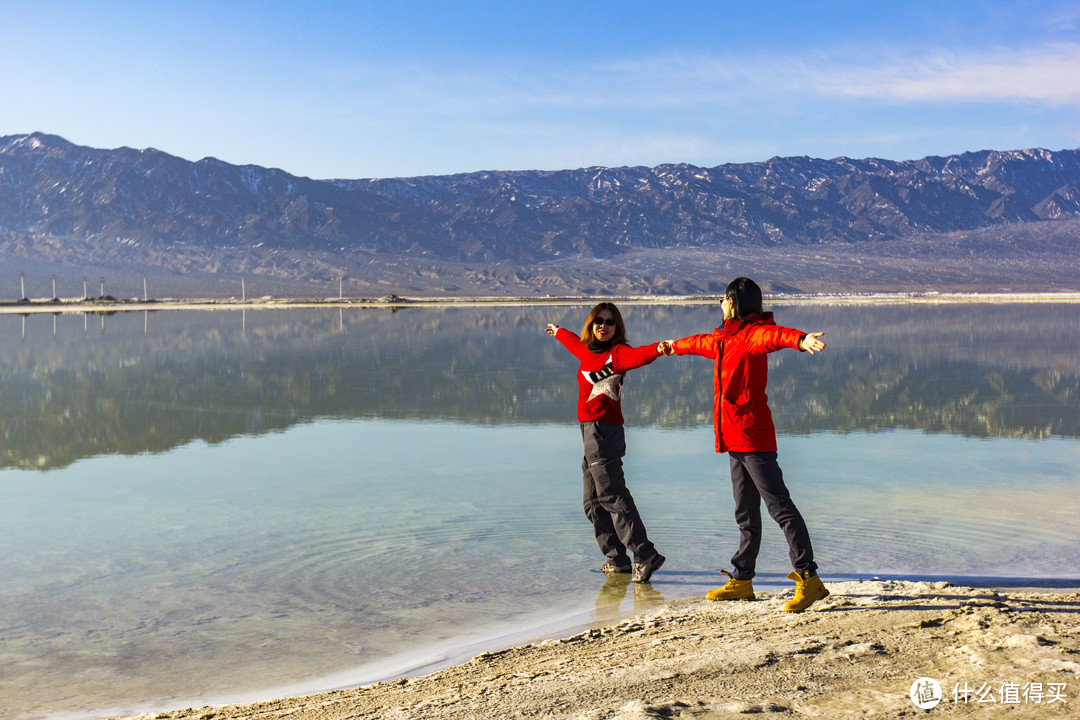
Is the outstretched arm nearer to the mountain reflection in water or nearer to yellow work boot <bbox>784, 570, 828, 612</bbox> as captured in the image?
yellow work boot <bbox>784, 570, 828, 612</bbox>

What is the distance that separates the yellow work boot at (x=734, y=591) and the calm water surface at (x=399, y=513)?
33 cm

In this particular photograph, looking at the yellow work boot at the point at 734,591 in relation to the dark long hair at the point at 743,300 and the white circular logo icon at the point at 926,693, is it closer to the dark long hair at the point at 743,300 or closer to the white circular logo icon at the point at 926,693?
the dark long hair at the point at 743,300

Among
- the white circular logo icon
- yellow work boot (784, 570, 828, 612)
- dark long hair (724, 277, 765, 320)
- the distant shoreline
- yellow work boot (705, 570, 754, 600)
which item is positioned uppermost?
dark long hair (724, 277, 765, 320)

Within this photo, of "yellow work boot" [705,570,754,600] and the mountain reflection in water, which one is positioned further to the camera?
the mountain reflection in water

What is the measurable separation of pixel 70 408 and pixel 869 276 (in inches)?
5544

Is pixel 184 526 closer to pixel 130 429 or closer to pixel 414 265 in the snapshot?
pixel 130 429

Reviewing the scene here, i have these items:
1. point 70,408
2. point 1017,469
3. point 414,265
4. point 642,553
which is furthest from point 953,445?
point 414,265

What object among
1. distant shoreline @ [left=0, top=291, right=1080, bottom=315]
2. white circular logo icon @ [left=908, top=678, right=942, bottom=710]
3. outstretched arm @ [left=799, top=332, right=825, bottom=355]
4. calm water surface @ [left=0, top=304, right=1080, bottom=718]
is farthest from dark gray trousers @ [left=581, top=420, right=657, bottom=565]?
distant shoreline @ [left=0, top=291, right=1080, bottom=315]

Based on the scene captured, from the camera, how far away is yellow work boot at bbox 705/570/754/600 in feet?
15.8

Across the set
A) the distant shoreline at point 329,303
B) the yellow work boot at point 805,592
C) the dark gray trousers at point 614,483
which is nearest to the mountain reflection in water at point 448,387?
the dark gray trousers at point 614,483

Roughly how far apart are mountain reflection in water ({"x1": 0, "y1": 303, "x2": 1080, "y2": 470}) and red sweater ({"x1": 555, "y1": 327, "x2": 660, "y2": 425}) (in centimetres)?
575

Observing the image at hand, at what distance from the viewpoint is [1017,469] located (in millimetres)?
8398

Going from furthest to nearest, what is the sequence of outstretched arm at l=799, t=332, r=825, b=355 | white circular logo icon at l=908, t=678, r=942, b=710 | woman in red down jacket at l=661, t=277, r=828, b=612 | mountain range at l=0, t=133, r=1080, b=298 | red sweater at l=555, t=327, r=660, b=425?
1. mountain range at l=0, t=133, r=1080, b=298
2. red sweater at l=555, t=327, r=660, b=425
3. woman in red down jacket at l=661, t=277, r=828, b=612
4. outstretched arm at l=799, t=332, r=825, b=355
5. white circular logo icon at l=908, t=678, r=942, b=710

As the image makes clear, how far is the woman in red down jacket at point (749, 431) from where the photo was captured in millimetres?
4621
